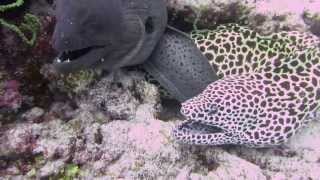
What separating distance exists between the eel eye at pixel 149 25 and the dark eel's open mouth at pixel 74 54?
2.32 feet

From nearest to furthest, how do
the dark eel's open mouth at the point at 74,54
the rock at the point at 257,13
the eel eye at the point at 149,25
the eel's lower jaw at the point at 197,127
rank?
the dark eel's open mouth at the point at 74,54, the eel's lower jaw at the point at 197,127, the eel eye at the point at 149,25, the rock at the point at 257,13

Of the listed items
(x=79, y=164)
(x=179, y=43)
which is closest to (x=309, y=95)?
(x=179, y=43)

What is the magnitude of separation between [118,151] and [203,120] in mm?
770

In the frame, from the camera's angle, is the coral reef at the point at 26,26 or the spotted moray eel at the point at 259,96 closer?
the spotted moray eel at the point at 259,96

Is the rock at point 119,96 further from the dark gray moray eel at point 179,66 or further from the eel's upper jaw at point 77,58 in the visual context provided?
the eel's upper jaw at point 77,58

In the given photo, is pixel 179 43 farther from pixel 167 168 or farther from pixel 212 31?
pixel 167 168

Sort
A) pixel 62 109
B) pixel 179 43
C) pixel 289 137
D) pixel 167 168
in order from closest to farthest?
pixel 167 168, pixel 289 137, pixel 62 109, pixel 179 43

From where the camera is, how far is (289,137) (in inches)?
148

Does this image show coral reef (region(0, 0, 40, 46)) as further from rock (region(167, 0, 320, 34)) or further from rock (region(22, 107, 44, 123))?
rock (region(167, 0, 320, 34))

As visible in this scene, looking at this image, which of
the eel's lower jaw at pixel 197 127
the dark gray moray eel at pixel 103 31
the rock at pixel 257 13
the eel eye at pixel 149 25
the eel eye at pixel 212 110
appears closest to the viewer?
the dark gray moray eel at pixel 103 31

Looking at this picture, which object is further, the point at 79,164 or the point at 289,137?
the point at 289,137

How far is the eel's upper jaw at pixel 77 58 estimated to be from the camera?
3354mm

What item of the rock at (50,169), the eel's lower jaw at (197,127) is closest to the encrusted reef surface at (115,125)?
the rock at (50,169)

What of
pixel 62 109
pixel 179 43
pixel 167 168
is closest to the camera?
pixel 167 168
